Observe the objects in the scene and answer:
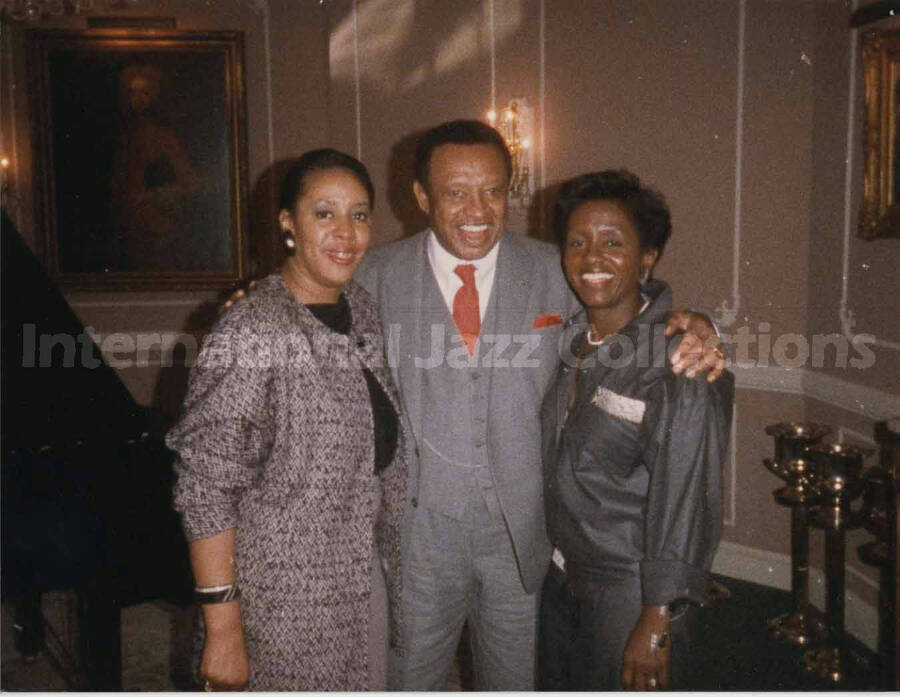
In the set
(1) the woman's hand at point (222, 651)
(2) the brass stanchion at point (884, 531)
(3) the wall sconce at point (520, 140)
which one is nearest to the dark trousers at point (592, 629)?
(2) the brass stanchion at point (884, 531)

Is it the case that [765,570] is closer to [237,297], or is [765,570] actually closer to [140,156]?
[237,297]

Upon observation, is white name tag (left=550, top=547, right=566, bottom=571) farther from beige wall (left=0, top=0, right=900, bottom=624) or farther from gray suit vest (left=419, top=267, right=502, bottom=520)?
beige wall (left=0, top=0, right=900, bottom=624)

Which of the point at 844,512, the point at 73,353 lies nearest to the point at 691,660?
the point at 844,512

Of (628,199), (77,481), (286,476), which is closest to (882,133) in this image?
(628,199)

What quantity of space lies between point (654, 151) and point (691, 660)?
Result: 2862 mm

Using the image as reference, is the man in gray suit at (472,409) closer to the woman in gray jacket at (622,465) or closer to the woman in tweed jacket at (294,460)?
the woman in gray jacket at (622,465)

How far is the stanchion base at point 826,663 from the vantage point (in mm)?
2928

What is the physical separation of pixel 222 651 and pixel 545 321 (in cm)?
105

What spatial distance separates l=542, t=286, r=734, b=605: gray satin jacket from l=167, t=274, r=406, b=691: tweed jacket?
0.44m

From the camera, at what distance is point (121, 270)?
16.3 feet

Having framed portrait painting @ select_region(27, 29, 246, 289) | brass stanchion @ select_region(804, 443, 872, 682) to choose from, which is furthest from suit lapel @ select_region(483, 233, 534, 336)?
framed portrait painting @ select_region(27, 29, 246, 289)

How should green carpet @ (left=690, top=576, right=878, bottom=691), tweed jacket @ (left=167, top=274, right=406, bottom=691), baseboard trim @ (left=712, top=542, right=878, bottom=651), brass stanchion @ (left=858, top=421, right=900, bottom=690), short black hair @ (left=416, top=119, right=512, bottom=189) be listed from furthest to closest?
baseboard trim @ (left=712, top=542, right=878, bottom=651), green carpet @ (left=690, top=576, right=878, bottom=691), short black hair @ (left=416, top=119, right=512, bottom=189), brass stanchion @ (left=858, top=421, right=900, bottom=690), tweed jacket @ (left=167, top=274, right=406, bottom=691)

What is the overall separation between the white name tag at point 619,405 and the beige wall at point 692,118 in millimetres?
1881

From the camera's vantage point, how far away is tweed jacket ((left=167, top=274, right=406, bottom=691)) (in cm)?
152
